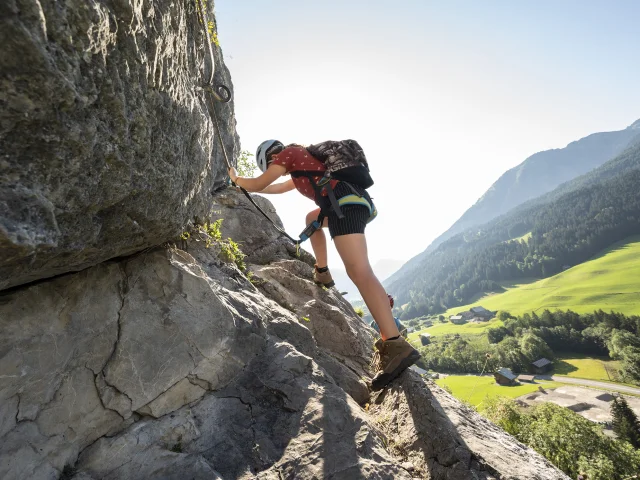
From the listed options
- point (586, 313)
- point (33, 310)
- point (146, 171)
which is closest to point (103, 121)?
point (146, 171)

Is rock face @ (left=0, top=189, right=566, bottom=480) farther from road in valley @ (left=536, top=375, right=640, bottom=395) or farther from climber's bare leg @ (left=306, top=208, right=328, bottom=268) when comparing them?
road in valley @ (left=536, top=375, right=640, bottom=395)

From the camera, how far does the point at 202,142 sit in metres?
4.61

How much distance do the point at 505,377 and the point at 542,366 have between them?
63.0 ft

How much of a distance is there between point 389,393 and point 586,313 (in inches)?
6260

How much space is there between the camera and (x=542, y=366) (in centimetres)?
10462

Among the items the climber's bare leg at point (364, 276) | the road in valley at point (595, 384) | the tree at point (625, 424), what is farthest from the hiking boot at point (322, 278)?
the road in valley at point (595, 384)

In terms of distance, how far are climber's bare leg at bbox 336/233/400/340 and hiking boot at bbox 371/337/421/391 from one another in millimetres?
169

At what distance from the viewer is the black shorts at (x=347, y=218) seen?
17.6ft

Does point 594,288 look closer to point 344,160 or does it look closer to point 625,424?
point 625,424

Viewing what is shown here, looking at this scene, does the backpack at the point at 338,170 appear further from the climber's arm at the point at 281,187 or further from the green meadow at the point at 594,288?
the green meadow at the point at 594,288

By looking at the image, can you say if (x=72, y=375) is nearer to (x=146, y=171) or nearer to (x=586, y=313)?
(x=146, y=171)

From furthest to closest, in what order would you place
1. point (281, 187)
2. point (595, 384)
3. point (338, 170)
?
point (595, 384)
point (281, 187)
point (338, 170)

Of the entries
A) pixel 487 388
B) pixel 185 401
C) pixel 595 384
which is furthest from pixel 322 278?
A: pixel 595 384

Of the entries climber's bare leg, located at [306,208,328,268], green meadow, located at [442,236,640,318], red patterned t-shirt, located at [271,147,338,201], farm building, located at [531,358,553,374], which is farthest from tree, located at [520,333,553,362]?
red patterned t-shirt, located at [271,147,338,201]
